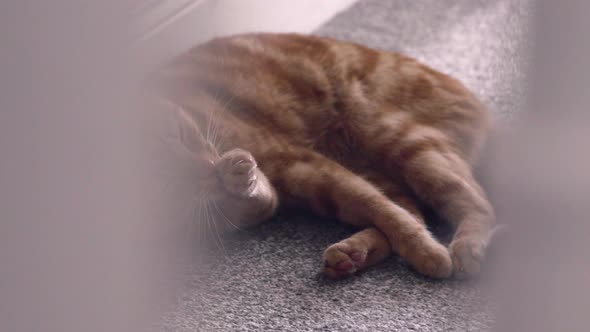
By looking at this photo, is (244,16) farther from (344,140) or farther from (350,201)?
(350,201)

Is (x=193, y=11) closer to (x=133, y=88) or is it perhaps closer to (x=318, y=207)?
(x=318, y=207)

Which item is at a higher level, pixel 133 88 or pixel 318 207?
pixel 133 88

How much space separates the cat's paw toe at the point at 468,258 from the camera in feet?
4.14

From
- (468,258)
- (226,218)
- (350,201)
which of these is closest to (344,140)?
(350,201)

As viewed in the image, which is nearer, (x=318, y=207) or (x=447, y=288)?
(x=447, y=288)

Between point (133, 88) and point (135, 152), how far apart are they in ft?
0.13

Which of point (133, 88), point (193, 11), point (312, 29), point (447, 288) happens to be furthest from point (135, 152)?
point (312, 29)

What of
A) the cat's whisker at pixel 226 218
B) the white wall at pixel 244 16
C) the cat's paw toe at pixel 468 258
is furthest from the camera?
the white wall at pixel 244 16

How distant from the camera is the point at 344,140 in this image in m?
1.61

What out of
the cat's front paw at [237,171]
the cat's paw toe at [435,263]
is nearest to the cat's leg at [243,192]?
the cat's front paw at [237,171]

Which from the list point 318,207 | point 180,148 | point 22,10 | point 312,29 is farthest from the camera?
point 312,29

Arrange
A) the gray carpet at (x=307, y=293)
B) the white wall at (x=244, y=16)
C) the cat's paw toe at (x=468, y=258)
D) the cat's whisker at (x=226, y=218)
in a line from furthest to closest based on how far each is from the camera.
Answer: the white wall at (x=244, y=16) < the cat's whisker at (x=226, y=218) < the cat's paw toe at (x=468, y=258) < the gray carpet at (x=307, y=293)

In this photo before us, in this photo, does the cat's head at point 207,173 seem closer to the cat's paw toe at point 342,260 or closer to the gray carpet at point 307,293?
the gray carpet at point 307,293

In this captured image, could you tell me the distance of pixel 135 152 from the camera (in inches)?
16.7
